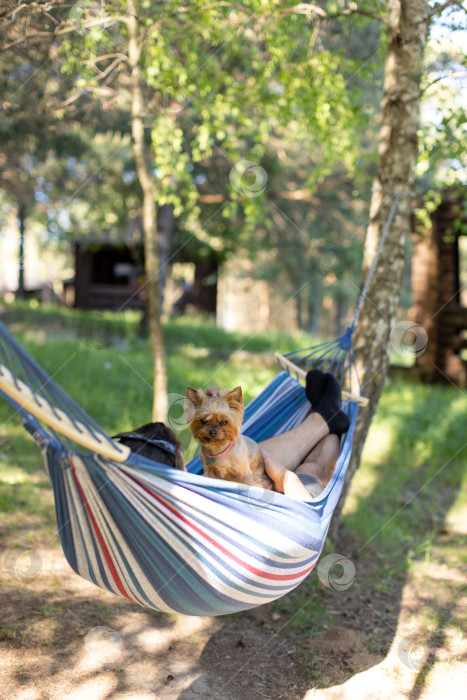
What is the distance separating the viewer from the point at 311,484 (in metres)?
2.53

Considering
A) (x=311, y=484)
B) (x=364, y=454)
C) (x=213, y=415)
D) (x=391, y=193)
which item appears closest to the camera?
(x=213, y=415)

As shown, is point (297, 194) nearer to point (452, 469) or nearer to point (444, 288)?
point (444, 288)

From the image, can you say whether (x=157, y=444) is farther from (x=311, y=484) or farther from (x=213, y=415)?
(x=311, y=484)

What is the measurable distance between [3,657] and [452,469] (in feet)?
14.4

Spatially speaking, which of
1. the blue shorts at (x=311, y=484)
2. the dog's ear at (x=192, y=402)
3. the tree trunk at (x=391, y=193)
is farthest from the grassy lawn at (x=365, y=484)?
the dog's ear at (x=192, y=402)

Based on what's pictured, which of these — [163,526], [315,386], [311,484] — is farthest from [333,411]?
[163,526]

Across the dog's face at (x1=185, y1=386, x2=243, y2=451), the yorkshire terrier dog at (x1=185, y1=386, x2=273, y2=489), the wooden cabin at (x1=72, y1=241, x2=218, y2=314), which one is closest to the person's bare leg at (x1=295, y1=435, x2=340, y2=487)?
the yorkshire terrier dog at (x1=185, y1=386, x2=273, y2=489)

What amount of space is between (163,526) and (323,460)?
1115 mm

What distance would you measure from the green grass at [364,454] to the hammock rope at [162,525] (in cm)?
112

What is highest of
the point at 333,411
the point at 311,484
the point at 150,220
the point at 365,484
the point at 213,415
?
the point at 150,220

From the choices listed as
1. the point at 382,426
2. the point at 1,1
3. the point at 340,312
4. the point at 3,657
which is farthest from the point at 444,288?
the point at 340,312

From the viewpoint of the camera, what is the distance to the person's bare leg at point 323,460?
2.70 m

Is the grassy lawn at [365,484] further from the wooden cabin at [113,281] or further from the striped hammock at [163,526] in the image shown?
the wooden cabin at [113,281]

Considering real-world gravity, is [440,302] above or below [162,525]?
above
